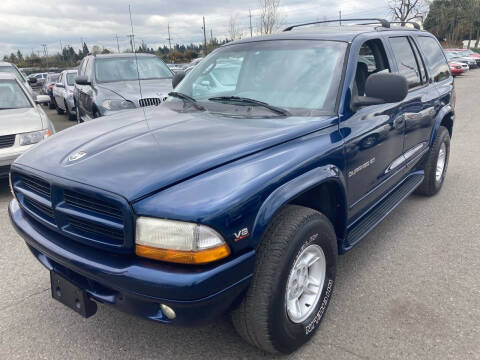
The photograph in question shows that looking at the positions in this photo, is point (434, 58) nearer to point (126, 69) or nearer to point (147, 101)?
point (147, 101)

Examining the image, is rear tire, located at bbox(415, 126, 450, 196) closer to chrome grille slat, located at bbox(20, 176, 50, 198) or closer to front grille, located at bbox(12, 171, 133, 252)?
front grille, located at bbox(12, 171, 133, 252)

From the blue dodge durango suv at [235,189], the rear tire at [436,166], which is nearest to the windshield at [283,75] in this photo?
the blue dodge durango suv at [235,189]

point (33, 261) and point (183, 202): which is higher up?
point (183, 202)

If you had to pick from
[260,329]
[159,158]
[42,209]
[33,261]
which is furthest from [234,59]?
[33,261]

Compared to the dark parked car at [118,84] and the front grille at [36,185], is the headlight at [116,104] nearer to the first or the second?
the dark parked car at [118,84]

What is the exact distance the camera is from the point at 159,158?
7.16 ft

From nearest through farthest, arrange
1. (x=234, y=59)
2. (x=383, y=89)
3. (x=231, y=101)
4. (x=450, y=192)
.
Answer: (x=383, y=89), (x=231, y=101), (x=234, y=59), (x=450, y=192)

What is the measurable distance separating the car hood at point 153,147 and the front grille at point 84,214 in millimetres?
70

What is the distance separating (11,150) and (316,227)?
14.9 feet

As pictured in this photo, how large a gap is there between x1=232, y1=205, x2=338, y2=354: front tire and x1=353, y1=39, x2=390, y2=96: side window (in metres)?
1.17

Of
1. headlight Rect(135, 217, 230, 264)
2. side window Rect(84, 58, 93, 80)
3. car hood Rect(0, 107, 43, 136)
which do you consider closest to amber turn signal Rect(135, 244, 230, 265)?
headlight Rect(135, 217, 230, 264)

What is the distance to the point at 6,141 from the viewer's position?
5.32 metres

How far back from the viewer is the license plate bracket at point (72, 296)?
2174 millimetres

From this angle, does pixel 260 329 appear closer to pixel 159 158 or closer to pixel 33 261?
pixel 159 158
